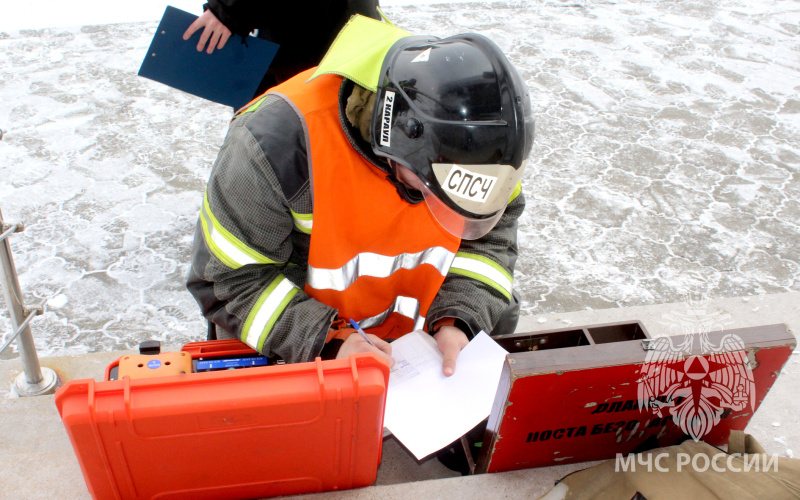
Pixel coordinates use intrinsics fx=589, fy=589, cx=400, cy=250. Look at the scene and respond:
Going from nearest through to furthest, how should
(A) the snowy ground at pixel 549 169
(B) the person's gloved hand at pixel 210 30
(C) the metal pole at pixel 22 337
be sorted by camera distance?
(C) the metal pole at pixel 22 337 → (B) the person's gloved hand at pixel 210 30 → (A) the snowy ground at pixel 549 169

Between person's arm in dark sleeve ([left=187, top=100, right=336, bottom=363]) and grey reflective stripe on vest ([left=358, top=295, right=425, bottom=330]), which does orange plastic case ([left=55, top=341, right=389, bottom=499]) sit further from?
grey reflective stripe on vest ([left=358, top=295, right=425, bottom=330])

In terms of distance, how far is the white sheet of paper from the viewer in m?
1.44

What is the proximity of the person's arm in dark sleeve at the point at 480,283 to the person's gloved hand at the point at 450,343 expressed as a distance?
1.8 inches

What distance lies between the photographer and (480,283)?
6.13 feet

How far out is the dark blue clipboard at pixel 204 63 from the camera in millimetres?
2459

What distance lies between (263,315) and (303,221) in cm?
27

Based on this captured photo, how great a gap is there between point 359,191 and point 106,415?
2.59ft

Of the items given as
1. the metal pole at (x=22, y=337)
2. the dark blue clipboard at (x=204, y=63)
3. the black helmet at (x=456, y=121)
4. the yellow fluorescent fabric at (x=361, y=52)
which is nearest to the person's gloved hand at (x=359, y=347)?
the black helmet at (x=456, y=121)

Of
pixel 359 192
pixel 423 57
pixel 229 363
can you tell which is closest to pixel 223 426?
pixel 229 363

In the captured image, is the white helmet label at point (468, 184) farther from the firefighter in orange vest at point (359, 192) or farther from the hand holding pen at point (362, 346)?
the hand holding pen at point (362, 346)

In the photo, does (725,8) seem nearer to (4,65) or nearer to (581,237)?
(581,237)

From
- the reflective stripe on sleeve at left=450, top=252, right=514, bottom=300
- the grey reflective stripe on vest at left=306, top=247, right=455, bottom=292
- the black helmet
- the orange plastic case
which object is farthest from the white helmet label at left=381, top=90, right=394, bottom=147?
the reflective stripe on sleeve at left=450, top=252, right=514, bottom=300

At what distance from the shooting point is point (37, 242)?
332 cm

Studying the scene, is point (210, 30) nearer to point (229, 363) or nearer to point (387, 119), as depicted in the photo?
point (387, 119)
